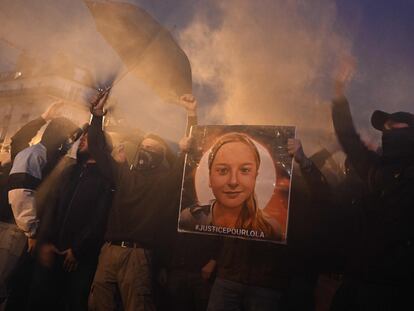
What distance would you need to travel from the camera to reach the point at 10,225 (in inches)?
195

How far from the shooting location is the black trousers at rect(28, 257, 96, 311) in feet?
14.1

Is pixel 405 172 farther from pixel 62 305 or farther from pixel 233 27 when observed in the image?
pixel 62 305

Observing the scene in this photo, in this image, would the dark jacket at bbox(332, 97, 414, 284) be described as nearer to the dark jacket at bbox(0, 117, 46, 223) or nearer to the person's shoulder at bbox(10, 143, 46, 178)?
the person's shoulder at bbox(10, 143, 46, 178)

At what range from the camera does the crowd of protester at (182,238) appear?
3475 millimetres

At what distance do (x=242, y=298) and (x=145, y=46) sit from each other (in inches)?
125

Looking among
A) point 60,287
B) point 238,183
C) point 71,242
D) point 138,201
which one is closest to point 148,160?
point 138,201

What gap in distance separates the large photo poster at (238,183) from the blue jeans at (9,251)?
2.10 meters

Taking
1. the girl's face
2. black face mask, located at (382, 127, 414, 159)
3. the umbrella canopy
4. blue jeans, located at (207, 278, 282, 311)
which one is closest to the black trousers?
blue jeans, located at (207, 278, 282, 311)

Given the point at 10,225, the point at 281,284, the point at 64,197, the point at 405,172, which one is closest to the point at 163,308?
Answer: the point at 281,284

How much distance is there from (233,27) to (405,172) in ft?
8.49

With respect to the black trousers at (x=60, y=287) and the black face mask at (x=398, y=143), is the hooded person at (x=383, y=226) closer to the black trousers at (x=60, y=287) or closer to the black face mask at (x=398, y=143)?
the black face mask at (x=398, y=143)

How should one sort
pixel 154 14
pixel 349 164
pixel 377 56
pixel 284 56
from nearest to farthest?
pixel 349 164
pixel 377 56
pixel 284 56
pixel 154 14

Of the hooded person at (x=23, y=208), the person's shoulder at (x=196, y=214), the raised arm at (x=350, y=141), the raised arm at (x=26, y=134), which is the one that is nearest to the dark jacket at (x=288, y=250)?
the person's shoulder at (x=196, y=214)

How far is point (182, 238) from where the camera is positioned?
4109 millimetres
